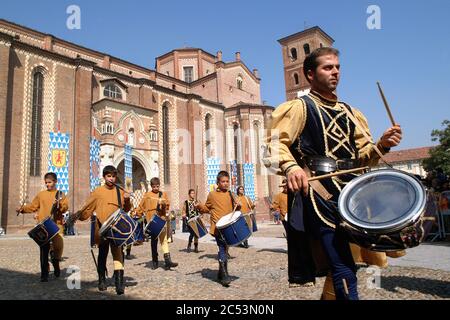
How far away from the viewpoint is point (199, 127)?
36.6 metres

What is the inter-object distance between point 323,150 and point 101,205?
Result: 433cm

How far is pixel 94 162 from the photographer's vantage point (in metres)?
25.2

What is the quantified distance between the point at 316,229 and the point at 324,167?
43 centimetres

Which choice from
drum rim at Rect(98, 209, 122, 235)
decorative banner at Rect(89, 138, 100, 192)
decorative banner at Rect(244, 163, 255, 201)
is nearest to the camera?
drum rim at Rect(98, 209, 122, 235)

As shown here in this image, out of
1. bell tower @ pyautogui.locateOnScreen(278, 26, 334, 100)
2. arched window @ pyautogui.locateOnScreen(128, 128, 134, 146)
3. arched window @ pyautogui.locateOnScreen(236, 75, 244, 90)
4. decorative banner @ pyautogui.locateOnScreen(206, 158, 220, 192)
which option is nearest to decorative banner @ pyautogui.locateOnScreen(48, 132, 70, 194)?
arched window @ pyautogui.locateOnScreen(128, 128, 134, 146)

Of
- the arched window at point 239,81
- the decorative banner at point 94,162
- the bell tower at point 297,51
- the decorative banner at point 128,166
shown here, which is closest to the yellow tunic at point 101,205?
the decorative banner at point 94,162

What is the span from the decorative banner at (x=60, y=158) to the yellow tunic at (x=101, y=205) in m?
19.0

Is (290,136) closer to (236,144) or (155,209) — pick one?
(155,209)

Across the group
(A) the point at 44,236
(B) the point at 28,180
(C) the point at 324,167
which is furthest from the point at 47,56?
(C) the point at 324,167

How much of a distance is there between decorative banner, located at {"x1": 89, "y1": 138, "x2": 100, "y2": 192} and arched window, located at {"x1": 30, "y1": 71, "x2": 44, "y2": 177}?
3.29 meters

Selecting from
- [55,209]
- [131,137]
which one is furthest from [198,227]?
[131,137]

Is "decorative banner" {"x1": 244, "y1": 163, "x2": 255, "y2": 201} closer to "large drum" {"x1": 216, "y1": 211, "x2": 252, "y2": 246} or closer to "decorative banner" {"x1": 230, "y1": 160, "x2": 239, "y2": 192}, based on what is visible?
"decorative banner" {"x1": 230, "y1": 160, "x2": 239, "y2": 192}

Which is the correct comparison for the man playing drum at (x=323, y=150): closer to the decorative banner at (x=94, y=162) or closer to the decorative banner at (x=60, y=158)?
the decorative banner at (x=60, y=158)

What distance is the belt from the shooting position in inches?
96.4
